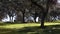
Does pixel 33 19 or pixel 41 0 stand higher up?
pixel 41 0

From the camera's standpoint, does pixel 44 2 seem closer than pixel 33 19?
Yes

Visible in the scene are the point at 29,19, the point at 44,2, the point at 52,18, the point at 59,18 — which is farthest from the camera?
the point at 59,18

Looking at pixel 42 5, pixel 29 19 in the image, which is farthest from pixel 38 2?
pixel 29 19

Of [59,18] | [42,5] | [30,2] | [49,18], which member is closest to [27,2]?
[30,2]

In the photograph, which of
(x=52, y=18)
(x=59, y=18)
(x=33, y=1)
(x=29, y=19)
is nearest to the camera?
(x=33, y=1)

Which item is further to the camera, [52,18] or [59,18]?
[59,18]

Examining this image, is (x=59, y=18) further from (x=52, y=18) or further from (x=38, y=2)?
(x=38, y=2)

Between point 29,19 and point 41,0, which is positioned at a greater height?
point 41,0

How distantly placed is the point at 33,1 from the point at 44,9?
6.39 feet

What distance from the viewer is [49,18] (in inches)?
2672

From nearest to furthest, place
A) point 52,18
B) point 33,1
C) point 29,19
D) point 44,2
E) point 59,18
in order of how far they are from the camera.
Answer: point 33,1 < point 44,2 < point 29,19 < point 52,18 < point 59,18

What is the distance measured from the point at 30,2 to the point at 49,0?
2.65 meters

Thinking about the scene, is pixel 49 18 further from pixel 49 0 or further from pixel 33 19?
pixel 49 0

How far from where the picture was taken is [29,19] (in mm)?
64438
